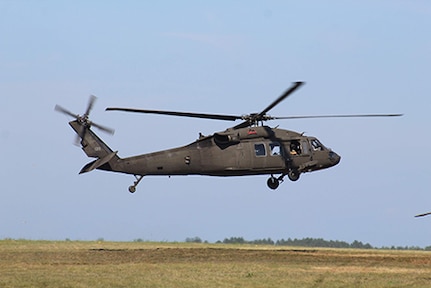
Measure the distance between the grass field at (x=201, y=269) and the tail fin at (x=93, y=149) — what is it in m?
3.77

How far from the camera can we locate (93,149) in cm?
3772

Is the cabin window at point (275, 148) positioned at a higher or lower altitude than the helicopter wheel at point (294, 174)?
higher

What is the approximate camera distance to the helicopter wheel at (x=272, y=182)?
40.1 m

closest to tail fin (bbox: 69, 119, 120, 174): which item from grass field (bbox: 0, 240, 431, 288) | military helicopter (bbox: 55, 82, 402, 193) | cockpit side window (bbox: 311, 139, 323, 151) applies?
military helicopter (bbox: 55, 82, 402, 193)

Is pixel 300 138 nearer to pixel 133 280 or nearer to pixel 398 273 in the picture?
pixel 398 273

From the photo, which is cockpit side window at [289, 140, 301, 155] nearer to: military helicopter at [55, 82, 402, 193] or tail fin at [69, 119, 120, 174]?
military helicopter at [55, 82, 402, 193]

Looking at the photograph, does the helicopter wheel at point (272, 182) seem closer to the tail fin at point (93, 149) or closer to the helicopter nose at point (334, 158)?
the helicopter nose at point (334, 158)

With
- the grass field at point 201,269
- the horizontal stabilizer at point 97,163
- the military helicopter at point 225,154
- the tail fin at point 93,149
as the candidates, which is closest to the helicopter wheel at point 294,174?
the military helicopter at point 225,154

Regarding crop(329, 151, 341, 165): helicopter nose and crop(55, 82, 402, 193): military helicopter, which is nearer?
crop(55, 82, 402, 193): military helicopter

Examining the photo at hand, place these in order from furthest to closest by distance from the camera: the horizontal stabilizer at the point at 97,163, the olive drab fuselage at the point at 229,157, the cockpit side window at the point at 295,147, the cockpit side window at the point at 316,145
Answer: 1. the cockpit side window at the point at 316,145
2. the cockpit side window at the point at 295,147
3. the olive drab fuselage at the point at 229,157
4. the horizontal stabilizer at the point at 97,163

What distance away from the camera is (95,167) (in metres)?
37.5

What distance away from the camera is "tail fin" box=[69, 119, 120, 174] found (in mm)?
37594

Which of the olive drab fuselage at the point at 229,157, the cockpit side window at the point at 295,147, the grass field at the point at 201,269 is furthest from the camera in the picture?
the cockpit side window at the point at 295,147

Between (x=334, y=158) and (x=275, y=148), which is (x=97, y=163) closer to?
(x=275, y=148)
